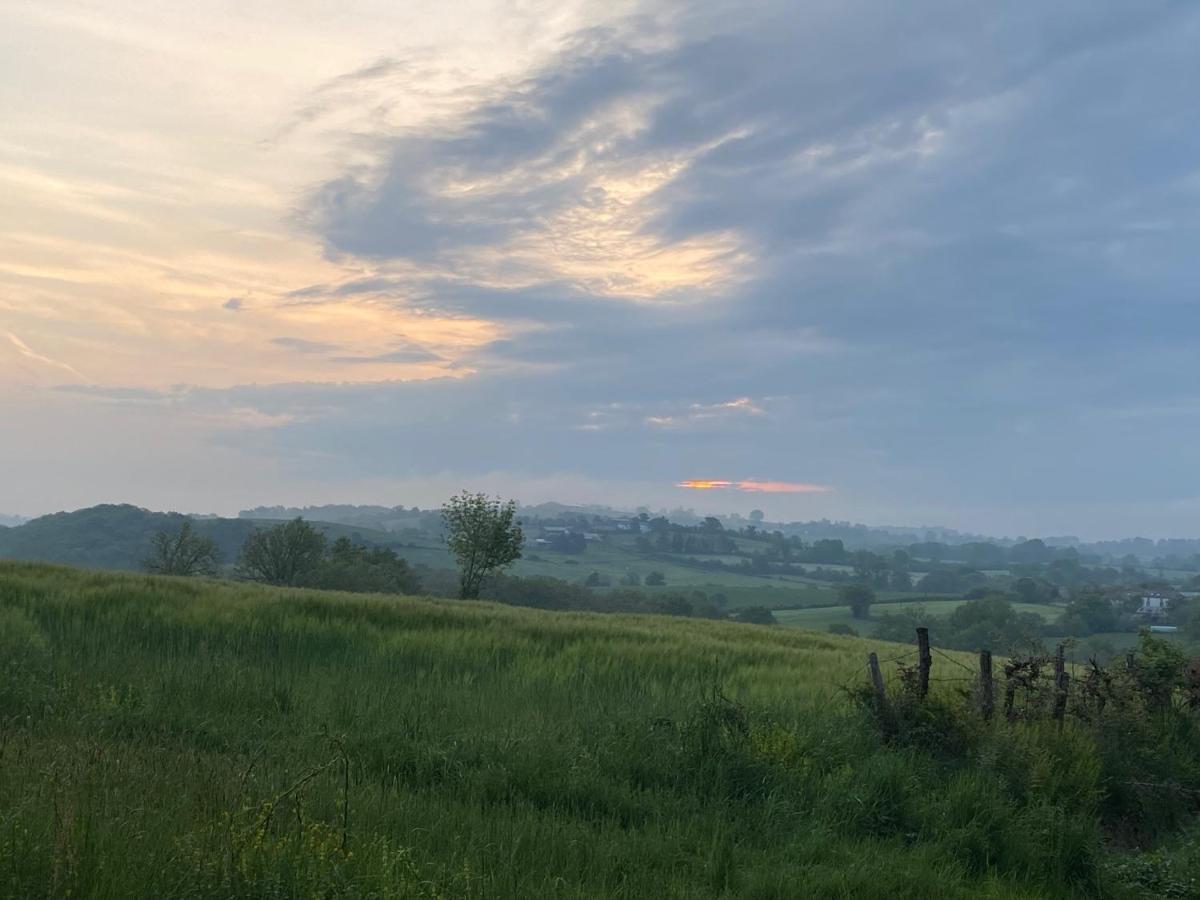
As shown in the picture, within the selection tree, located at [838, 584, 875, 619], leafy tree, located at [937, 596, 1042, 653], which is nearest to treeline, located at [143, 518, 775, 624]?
tree, located at [838, 584, 875, 619]

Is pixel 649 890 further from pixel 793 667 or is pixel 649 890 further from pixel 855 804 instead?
pixel 793 667

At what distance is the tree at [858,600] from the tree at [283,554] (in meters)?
49.3

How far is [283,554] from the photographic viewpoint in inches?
2429

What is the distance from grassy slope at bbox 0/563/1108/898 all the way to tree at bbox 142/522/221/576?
49.4 m

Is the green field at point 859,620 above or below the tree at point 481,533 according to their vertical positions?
below

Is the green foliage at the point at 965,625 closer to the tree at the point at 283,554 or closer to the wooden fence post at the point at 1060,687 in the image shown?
the wooden fence post at the point at 1060,687

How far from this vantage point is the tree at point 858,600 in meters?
78.2

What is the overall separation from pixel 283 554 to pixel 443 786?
2325 inches

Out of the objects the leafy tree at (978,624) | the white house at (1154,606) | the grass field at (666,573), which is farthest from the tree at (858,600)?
the white house at (1154,606)

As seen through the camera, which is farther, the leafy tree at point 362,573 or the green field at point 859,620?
the green field at point 859,620

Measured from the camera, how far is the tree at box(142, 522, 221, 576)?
58.5 meters

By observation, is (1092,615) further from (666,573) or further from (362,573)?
(666,573)

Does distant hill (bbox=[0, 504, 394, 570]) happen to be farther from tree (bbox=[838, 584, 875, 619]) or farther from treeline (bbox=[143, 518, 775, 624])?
tree (bbox=[838, 584, 875, 619])

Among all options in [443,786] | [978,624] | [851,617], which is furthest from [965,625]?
[443,786]
